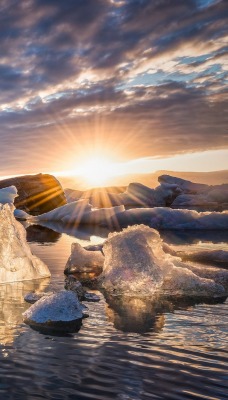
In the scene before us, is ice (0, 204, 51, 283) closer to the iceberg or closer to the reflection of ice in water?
the reflection of ice in water

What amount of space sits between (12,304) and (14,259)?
2.49 m

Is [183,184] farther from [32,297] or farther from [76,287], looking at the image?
[32,297]

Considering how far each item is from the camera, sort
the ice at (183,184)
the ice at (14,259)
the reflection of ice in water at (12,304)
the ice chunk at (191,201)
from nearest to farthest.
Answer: the reflection of ice in water at (12,304)
the ice at (14,259)
the ice chunk at (191,201)
the ice at (183,184)

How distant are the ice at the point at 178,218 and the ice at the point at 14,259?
51.8 feet

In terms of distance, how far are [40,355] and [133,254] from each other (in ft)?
13.0

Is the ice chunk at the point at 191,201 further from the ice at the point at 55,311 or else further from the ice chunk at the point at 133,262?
the ice at the point at 55,311

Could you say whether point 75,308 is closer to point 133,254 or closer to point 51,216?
point 133,254

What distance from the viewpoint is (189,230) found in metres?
25.2

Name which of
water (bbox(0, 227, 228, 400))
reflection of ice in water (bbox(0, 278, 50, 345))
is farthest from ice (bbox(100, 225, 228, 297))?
reflection of ice in water (bbox(0, 278, 50, 345))

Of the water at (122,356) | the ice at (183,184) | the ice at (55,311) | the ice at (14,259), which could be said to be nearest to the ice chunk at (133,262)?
the water at (122,356)

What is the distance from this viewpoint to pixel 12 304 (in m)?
Answer: 6.92

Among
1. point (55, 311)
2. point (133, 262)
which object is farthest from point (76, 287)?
point (55, 311)

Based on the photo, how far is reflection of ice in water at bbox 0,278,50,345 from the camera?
531 centimetres

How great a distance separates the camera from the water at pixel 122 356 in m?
3.72
